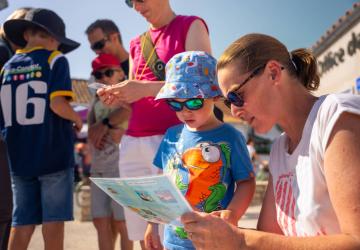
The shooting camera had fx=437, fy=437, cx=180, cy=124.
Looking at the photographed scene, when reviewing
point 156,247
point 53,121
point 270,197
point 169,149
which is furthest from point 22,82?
point 270,197

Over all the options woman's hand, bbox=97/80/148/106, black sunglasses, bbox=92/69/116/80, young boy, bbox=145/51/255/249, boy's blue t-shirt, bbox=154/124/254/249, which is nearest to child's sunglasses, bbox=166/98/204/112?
young boy, bbox=145/51/255/249

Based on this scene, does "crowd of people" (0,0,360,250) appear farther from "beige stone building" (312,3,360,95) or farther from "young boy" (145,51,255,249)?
"beige stone building" (312,3,360,95)

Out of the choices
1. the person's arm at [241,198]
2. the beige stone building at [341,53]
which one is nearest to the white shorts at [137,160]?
the person's arm at [241,198]

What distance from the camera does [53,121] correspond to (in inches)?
123

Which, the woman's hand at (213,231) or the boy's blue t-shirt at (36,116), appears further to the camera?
the boy's blue t-shirt at (36,116)

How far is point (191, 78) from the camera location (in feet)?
7.55

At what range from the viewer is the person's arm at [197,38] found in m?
2.64

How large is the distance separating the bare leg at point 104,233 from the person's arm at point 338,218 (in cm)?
253

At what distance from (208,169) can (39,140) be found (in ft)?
4.59

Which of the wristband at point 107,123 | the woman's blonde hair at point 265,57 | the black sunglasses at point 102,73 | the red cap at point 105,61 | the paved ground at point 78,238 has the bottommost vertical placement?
the paved ground at point 78,238

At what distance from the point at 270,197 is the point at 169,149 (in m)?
0.82

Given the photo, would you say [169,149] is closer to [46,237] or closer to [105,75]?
[46,237]

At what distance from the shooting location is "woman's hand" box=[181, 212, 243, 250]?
1.26 meters

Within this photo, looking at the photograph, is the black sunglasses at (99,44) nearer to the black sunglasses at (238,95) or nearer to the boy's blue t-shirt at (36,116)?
the boy's blue t-shirt at (36,116)
